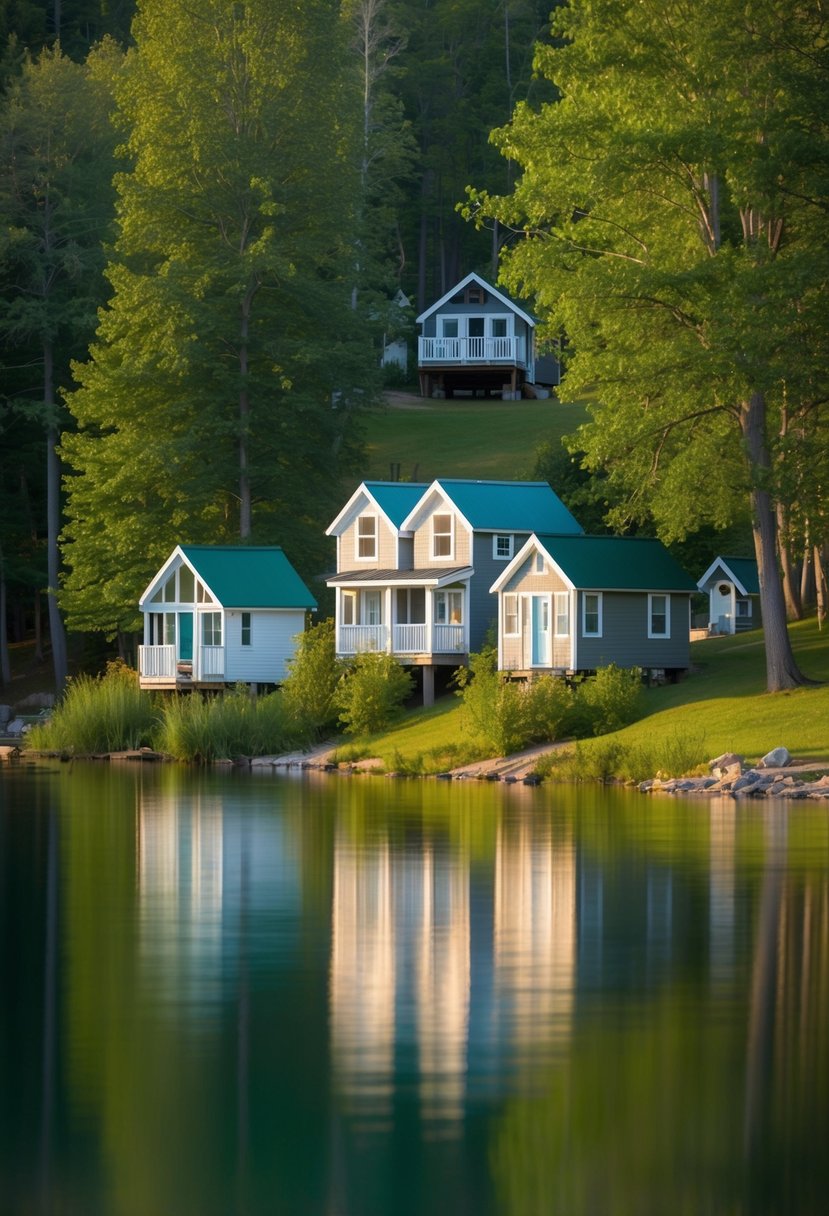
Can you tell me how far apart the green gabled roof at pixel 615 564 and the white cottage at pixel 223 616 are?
36.3 feet

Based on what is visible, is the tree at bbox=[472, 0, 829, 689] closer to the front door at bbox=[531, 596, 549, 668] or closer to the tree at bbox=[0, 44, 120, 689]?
the front door at bbox=[531, 596, 549, 668]

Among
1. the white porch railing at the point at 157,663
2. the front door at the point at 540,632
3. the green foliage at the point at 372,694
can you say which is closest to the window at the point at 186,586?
the white porch railing at the point at 157,663

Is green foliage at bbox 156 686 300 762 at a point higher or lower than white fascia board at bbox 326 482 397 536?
lower

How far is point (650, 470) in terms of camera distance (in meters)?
55.2

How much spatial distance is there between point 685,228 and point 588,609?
12.1 meters

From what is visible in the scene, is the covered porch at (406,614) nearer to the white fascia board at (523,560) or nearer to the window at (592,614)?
the white fascia board at (523,560)

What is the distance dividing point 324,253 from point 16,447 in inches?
714

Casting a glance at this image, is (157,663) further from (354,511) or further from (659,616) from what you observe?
(659,616)

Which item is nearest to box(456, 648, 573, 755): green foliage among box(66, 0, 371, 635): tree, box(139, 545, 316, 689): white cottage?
box(139, 545, 316, 689): white cottage

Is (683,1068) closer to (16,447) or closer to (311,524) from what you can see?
(311,524)

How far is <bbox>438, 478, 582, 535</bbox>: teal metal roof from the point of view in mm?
65688

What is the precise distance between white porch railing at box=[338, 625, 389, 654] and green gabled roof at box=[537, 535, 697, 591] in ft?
24.5

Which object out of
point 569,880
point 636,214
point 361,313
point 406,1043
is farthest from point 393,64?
point 406,1043

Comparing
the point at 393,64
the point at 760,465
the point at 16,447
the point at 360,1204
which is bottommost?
the point at 360,1204
